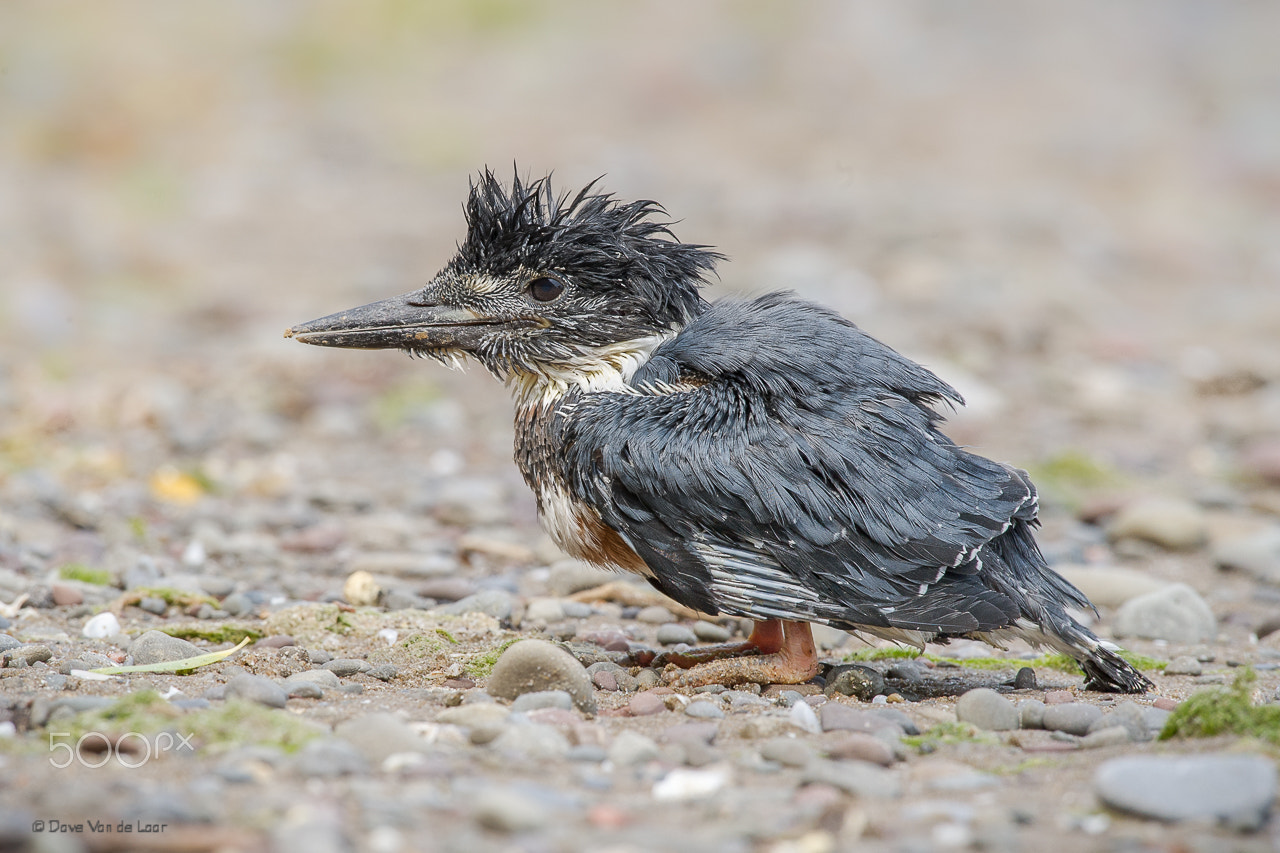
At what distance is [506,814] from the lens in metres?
2.72

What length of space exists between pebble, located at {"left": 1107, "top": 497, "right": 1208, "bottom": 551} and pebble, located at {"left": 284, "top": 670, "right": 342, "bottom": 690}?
4.60 m

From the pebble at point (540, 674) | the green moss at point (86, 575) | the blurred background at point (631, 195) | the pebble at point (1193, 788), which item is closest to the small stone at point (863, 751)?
the pebble at point (1193, 788)

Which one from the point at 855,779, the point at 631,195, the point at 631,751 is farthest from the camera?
the point at 631,195

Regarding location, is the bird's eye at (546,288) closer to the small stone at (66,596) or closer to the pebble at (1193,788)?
the small stone at (66,596)

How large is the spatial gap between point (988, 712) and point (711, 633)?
1.56m

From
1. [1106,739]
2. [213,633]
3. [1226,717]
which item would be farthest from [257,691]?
[1226,717]

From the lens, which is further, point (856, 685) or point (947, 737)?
point (856, 685)

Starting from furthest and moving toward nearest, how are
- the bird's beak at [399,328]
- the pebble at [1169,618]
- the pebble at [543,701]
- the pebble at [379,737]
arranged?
1. the pebble at [1169,618]
2. the bird's beak at [399,328]
3. the pebble at [543,701]
4. the pebble at [379,737]

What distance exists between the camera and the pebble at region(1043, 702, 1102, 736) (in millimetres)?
3848

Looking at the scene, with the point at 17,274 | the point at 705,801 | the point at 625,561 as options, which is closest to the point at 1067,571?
the point at 625,561

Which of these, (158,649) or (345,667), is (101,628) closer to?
(158,649)

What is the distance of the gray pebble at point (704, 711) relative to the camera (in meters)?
3.87

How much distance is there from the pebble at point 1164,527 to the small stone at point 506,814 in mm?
5021

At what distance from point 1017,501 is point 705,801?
178cm
